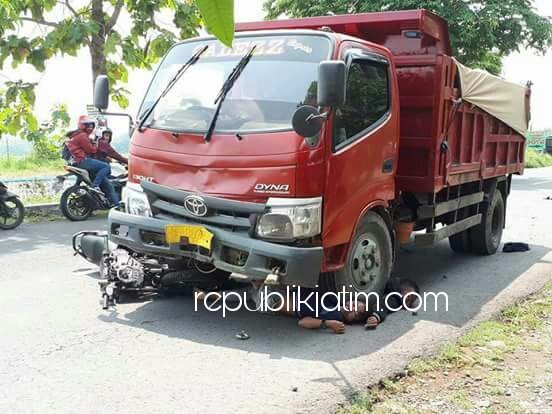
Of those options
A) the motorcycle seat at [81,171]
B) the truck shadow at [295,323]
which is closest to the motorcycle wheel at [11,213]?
the motorcycle seat at [81,171]

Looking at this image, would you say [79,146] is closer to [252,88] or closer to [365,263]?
[252,88]

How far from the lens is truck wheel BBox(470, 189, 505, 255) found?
7.40 meters

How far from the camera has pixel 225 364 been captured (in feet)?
12.7

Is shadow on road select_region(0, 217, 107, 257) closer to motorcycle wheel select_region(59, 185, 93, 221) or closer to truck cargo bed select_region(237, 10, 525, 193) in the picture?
motorcycle wheel select_region(59, 185, 93, 221)

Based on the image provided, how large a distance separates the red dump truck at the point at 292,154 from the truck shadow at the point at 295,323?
0.99 feet

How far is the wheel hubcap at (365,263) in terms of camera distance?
191 inches

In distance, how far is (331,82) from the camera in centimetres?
403

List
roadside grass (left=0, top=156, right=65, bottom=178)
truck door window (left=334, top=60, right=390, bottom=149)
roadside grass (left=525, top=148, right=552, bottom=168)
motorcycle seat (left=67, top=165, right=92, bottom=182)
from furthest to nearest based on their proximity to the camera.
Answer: roadside grass (left=525, top=148, right=552, bottom=168), roadside grass (left=0, top=156, right=65, bottom=178), motorcycle seat (left=67, top=165, right=92, bottom=182), truck door window (left=334, top=60, right=390, bottom=149)

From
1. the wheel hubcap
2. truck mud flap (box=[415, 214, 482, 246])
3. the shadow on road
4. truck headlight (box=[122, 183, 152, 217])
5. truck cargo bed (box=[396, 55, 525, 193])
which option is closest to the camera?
truck headlight (box=[122, 183, 152, 217])

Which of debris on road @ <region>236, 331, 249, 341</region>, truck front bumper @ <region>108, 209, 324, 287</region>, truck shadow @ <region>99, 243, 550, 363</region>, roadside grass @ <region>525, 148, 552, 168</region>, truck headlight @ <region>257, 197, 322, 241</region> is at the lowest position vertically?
roadside grass @ <region>525, 148, 552, 168</region>

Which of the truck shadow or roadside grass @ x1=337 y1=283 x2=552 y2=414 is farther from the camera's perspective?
the truck shadow

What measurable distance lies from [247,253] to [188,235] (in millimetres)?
455

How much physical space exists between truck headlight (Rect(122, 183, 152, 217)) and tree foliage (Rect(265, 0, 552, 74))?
14619 mm

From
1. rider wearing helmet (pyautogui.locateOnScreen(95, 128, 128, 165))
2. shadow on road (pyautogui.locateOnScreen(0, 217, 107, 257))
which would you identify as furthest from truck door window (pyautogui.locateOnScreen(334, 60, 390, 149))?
rider wearing helmet (pyautogui.locateOnScreen(95, 128, 128, 165))
